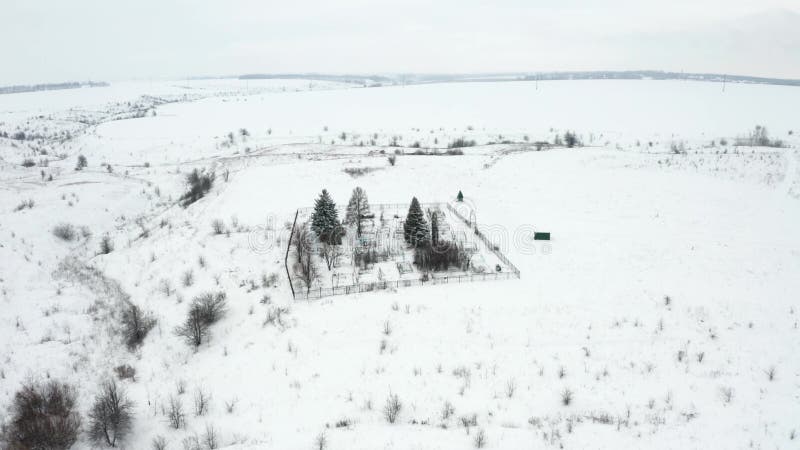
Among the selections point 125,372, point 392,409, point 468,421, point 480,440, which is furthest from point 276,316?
point 480,440

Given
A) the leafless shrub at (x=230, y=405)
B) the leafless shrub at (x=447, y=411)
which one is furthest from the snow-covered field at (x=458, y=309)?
the leafless shrub at (x=447, y=411)

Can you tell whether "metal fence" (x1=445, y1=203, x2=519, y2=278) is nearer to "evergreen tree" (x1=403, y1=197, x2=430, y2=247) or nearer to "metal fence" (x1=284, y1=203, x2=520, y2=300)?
"metal fence" (x1=284, y1=203, x2=520, y2=300)

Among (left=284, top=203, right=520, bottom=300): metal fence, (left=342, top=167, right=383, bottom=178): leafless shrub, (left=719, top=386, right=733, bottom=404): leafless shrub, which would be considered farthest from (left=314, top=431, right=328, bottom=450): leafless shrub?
(left=342, top=167, right=383, bottom=178): leafless shrub

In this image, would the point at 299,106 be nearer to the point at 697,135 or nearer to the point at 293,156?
the point at 293,156

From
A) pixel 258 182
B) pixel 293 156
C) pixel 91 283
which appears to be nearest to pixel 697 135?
pixel 293 156

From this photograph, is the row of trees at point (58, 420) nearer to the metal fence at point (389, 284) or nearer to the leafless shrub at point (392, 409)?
the leafless shrub at point (392, 409)

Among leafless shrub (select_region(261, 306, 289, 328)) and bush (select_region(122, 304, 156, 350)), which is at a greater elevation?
leafless shrub (select_region(261, 306, 289, 328))
